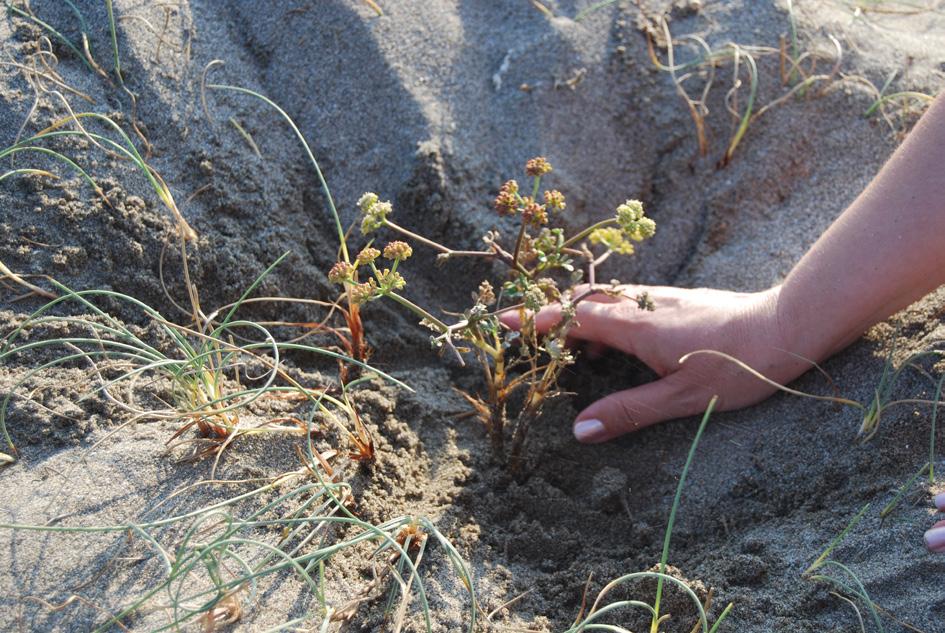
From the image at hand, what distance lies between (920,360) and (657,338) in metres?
0.58

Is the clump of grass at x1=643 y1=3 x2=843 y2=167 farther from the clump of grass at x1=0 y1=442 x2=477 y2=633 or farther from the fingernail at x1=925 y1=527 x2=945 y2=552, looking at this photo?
the clump of grass at x1=0 y1=442 x2=477 y2=633

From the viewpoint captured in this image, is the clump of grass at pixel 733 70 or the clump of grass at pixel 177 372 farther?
the clump of grass at pixel 733 70

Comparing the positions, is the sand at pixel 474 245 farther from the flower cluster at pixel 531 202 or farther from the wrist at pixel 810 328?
A: the flower cluster at pixel 531 202

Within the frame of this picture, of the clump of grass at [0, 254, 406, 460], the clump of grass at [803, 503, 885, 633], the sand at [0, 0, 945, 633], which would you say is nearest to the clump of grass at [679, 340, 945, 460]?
the sand at [0, 0, 945, 633]

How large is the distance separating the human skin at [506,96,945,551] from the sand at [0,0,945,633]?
94 mm

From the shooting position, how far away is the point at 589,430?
193 centimetres

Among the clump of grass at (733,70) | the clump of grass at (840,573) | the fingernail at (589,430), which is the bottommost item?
the fingernail at (589,430)

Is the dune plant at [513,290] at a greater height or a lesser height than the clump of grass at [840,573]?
greater

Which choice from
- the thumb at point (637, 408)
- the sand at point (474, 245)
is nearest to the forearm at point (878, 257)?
the sand at point (474, 245)

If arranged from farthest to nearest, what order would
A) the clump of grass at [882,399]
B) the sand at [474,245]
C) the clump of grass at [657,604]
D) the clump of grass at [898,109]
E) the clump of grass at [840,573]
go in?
1. the clump of grass at [898,109]
2. the clump of grass at [882,399]
3. the sand at [474,245]
4. the clump of grass at [840,573]
5. the clump of grass at [657,604]

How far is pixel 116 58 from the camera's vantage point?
6.89ft

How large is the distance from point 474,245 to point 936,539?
1.27 metres

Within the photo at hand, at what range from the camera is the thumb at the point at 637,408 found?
1.92 m

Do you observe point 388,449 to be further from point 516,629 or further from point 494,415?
point 516,629
